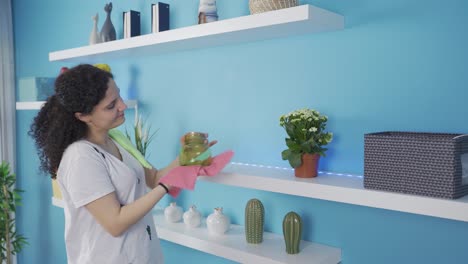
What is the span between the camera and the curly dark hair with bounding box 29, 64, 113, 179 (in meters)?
1.32

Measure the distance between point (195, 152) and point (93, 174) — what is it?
34cm

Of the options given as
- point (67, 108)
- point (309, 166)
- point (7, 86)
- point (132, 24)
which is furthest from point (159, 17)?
point (7, 86)

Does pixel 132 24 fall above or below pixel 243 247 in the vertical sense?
above

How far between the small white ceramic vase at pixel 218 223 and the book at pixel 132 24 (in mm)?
910

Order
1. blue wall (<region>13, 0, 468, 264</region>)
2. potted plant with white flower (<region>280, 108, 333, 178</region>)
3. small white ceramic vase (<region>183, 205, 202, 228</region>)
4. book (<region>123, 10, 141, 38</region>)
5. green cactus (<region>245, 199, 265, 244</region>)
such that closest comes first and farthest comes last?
blue wall (<region>13, 0, 468, 264</region>)
potted plant with white flower (<region>280, 108, 333, 178</region>)
green cactus (<region>245, 199, 265, 244</region>)
small white ceramic vase (<region>183, 205, 202, 228</region>)
book (<region>123, 10, 141, 38</region>)

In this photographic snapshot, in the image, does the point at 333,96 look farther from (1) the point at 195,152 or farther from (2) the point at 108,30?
(2) the point at 108,30

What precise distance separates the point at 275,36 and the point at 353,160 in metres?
0.51

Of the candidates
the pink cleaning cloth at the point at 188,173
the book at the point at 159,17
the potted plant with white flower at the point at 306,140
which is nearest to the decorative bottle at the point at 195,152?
the pink cleaning cloth at the point at 188,173

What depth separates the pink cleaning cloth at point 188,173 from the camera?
136cm

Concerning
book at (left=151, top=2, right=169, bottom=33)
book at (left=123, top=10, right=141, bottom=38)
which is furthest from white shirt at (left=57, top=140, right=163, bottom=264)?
book at (left=123, top=10, right=141, bottom=38)

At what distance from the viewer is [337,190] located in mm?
1248

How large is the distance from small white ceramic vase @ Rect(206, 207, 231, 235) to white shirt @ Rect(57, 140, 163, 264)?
0.29 meters

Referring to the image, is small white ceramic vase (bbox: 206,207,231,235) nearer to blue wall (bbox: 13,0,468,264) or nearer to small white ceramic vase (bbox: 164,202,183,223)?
blue wall (bbox: 13,0,468,264)

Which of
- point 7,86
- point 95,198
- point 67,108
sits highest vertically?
point 7,86
